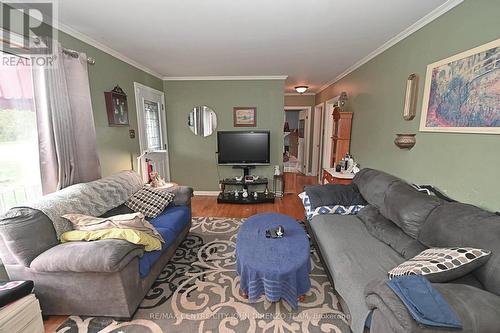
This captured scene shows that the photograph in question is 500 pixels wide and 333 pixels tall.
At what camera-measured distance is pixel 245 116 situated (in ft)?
14.3

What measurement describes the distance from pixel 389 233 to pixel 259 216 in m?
1.22

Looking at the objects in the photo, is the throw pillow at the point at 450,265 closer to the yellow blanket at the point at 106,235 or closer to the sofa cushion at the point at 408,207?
the sofa cushion at the point at 408,207

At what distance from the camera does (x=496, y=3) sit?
1396mm

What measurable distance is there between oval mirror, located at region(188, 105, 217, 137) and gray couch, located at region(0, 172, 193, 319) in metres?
3.07

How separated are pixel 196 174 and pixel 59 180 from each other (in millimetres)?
2709

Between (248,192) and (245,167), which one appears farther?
(248,192)

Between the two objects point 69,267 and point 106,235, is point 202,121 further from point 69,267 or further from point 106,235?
point 69,267

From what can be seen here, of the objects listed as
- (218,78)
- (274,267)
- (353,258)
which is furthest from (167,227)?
(218,78)

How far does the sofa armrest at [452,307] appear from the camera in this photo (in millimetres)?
916

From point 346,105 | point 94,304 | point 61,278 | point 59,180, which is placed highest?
point 346,105

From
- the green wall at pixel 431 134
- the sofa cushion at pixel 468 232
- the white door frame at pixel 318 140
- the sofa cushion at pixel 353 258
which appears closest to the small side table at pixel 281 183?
the white door frame at pixel 318 140

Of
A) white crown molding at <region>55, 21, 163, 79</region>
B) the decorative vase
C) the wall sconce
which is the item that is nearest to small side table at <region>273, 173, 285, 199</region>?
the decorative vase

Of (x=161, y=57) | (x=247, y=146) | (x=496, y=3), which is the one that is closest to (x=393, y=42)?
(x=496, y=3)

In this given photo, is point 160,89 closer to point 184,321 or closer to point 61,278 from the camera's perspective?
point 61,278
